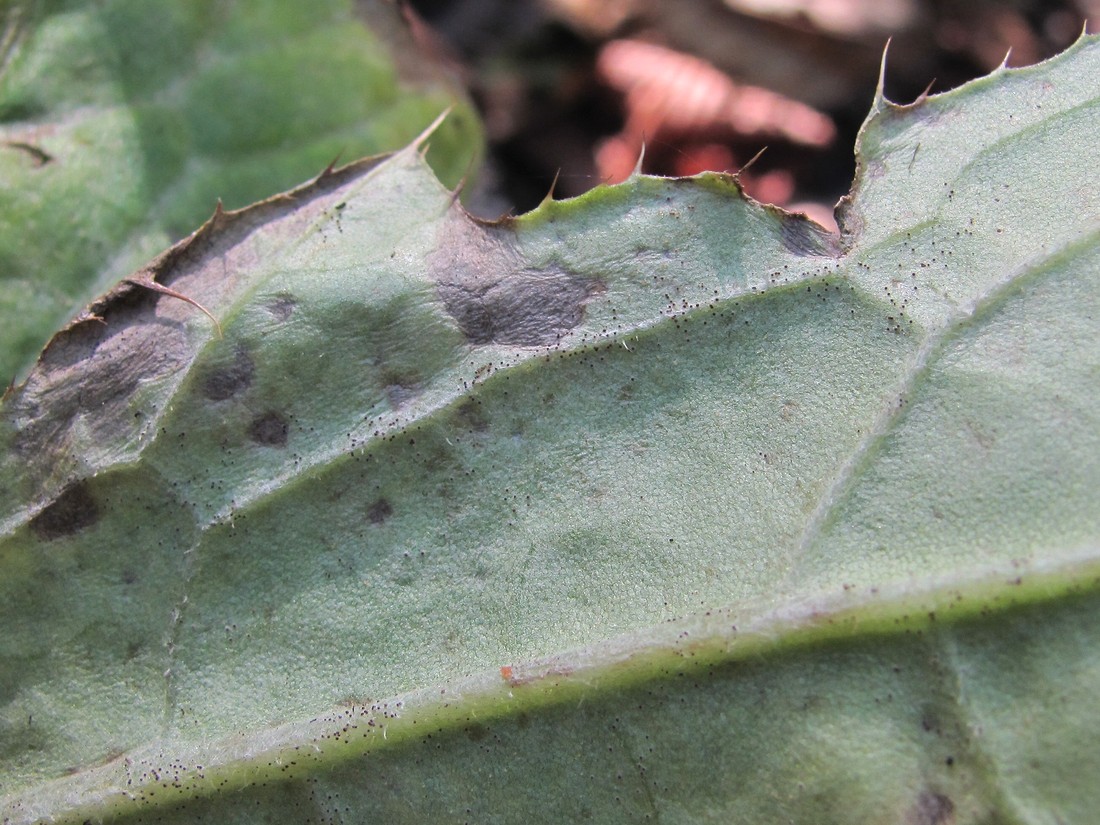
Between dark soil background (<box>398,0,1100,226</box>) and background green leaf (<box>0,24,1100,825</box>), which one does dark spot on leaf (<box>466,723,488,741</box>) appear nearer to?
background green leaf (<box>0,24,1100,825</box>)

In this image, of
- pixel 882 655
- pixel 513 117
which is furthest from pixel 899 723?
pixel 513 117

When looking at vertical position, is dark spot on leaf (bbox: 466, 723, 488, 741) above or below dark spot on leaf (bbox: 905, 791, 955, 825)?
below

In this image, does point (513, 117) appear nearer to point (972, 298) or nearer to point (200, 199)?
point (200, 199)

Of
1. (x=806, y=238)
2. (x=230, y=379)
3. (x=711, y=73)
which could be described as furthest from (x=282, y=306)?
(x=711, y=73)

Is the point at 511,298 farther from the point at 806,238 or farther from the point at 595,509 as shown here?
the point at 806,238

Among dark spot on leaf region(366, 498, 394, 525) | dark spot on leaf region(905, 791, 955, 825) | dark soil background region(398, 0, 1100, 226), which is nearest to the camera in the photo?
dark spot on leaf region(905, 791, 955, 825)

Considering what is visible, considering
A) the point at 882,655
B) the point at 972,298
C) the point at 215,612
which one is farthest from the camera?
the point at 215,612

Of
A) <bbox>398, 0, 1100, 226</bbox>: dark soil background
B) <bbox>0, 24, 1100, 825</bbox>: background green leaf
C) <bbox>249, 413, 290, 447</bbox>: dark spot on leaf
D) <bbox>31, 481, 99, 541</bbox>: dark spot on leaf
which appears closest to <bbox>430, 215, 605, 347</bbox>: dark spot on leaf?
<bbox>0, 24, 1100, 825</bbox>: background green leaf

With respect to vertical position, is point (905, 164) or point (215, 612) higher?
point (905, 164)
